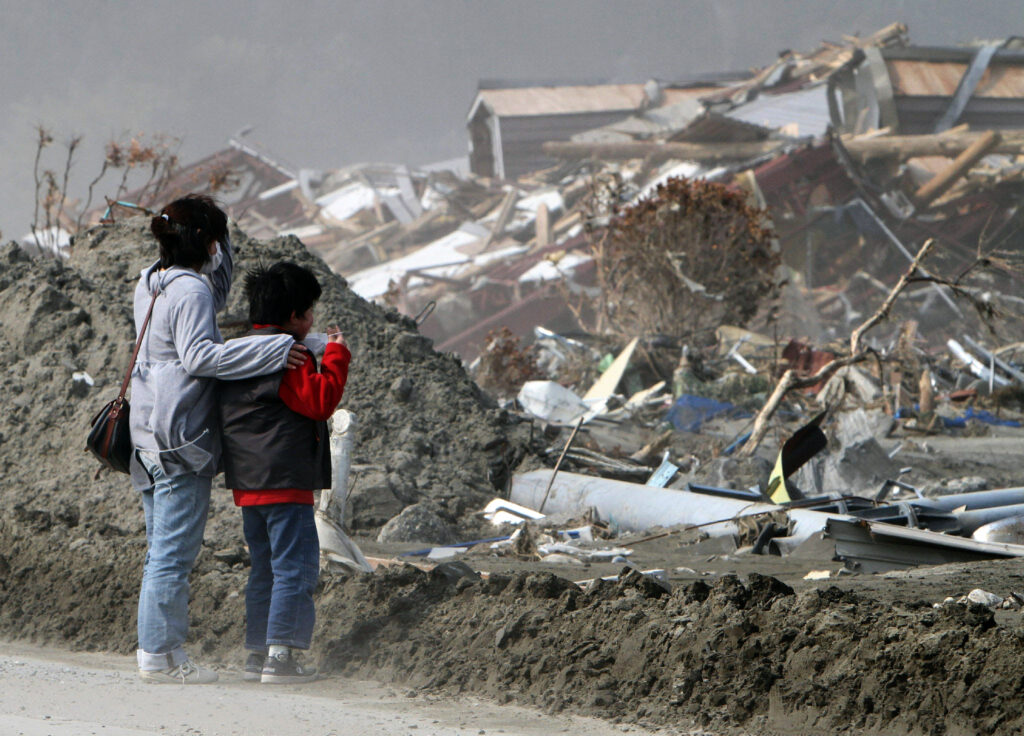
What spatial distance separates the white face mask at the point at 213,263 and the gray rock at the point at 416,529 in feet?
9.15

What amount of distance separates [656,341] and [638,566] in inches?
326

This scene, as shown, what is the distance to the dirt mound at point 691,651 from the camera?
2.94 meters

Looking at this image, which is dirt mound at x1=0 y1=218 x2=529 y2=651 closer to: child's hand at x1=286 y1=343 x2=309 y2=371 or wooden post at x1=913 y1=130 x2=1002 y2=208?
child's hand at x1=286 y1=343 x2=309 y2=371

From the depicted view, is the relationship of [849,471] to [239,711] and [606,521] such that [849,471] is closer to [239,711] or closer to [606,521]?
[606,521]

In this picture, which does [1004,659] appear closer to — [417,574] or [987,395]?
[417,574]

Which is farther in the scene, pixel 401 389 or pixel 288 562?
pixel 401 389

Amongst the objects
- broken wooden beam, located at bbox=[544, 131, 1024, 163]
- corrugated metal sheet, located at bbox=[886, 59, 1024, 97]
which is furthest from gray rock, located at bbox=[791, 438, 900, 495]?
corrugated metal sheet, located at bbox=[886, 59, 1024, 97]

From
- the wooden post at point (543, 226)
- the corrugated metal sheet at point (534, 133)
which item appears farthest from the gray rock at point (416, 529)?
the corrugated metal sheet at point (534, 133)

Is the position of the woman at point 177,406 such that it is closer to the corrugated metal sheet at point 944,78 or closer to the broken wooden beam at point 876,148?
the broken wooden beam at point 876,148

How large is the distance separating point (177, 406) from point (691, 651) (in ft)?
5.81

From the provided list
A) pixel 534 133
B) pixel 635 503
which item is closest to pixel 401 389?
pixel 635 503

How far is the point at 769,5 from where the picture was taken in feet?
181

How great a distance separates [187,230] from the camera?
11.8 ft

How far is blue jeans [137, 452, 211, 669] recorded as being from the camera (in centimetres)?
357
